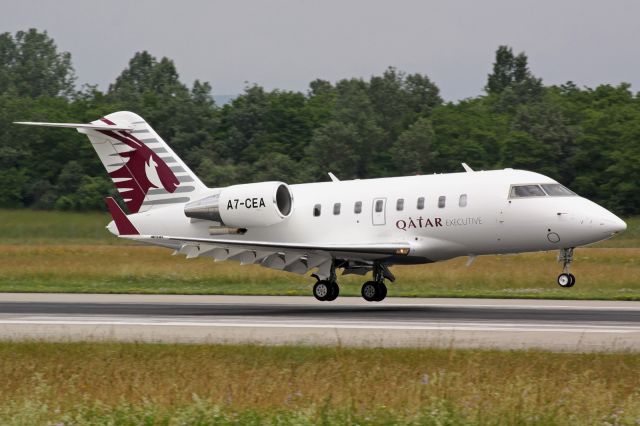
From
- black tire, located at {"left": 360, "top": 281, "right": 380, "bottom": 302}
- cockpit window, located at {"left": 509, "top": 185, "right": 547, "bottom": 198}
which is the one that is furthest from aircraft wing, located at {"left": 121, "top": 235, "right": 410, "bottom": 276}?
cockpit window, located at {"left": 509, "top": 185, "right": 547, "bottom": 198}

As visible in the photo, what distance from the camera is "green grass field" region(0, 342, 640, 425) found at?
11102 mm

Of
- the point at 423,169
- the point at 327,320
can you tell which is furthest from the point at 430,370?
the point at 423,169

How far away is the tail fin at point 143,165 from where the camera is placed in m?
30.3

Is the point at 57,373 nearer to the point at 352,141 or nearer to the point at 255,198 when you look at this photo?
the point at 255,198

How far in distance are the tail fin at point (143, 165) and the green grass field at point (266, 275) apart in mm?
3043

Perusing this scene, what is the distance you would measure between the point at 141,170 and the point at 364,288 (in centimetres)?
675

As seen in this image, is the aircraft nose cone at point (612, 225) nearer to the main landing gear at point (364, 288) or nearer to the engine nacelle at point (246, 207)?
the main landing gear at point (364, 288)

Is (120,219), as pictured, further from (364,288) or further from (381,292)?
(381,292)

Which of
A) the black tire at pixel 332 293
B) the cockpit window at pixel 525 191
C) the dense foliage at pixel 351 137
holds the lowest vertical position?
the black tire at pixel 332 293

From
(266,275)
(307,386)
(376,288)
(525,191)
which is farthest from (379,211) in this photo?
(307,386)

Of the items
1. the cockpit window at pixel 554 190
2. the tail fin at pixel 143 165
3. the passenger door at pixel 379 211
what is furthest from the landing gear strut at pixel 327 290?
the cockpit window at pixel 554 190

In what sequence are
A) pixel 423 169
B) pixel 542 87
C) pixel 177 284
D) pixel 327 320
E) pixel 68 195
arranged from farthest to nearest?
pixel 542 87 → pixel 423 169 → pixel 68 195 → pixel 177 284 → pixel 327 320

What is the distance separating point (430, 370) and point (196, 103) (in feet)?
239

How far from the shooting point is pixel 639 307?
83.8 feet
